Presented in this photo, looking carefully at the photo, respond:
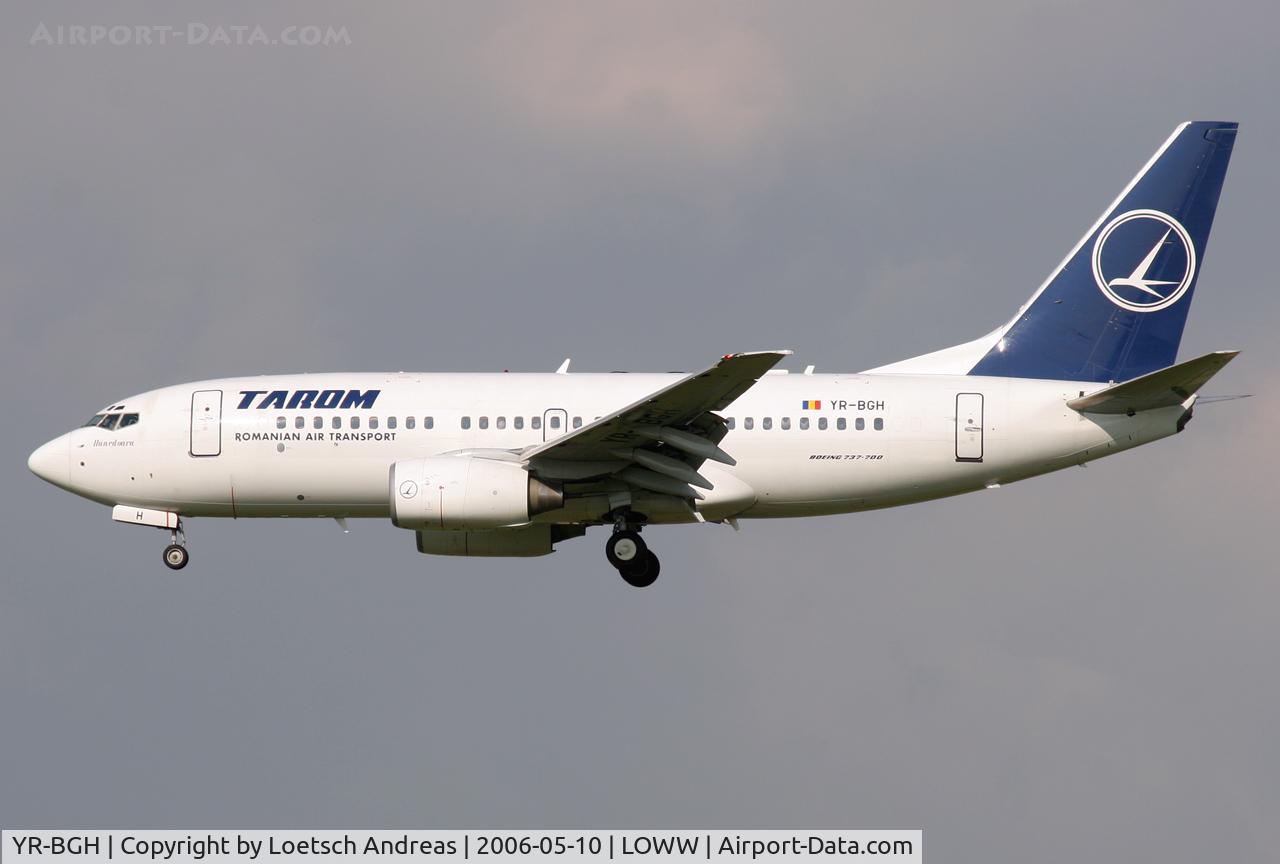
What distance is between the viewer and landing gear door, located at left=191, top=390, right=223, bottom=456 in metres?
44.2

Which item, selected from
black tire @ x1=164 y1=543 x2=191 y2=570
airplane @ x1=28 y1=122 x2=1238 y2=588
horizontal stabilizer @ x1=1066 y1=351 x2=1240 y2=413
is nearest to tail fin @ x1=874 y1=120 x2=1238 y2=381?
airplane @ x1=28 y1=122 x2=1238 y2=588

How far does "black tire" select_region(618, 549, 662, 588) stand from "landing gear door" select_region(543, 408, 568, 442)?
9.74 ft

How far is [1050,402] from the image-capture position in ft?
143

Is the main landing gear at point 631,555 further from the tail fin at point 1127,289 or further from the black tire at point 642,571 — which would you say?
the tail fin at point 1127,289

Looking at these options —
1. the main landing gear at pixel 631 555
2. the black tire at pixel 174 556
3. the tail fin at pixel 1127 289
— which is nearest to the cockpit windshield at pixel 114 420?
the black tire at pixel 174 556

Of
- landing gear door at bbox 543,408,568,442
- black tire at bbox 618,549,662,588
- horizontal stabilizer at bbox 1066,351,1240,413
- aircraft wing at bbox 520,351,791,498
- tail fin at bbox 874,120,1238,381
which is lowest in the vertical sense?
black tire at bbox 618,549,662,588

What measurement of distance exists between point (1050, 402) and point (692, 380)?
8359 millimetres

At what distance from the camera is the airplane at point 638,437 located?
4234 cm

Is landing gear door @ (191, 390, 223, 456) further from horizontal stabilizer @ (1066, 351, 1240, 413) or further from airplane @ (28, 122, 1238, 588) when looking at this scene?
horizontal stabilizer @ (1066, 351, 1240, 413)

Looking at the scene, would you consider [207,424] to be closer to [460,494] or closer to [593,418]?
[460,494]

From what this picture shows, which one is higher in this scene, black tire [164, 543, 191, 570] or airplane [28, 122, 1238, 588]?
airplane [28, 122, 1238, 588]

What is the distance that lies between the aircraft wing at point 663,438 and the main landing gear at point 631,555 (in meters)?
1.15

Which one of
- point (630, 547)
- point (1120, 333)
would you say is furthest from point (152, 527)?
point (1120, 333)

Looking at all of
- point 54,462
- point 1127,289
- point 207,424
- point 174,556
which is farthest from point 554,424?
point 1127,289
